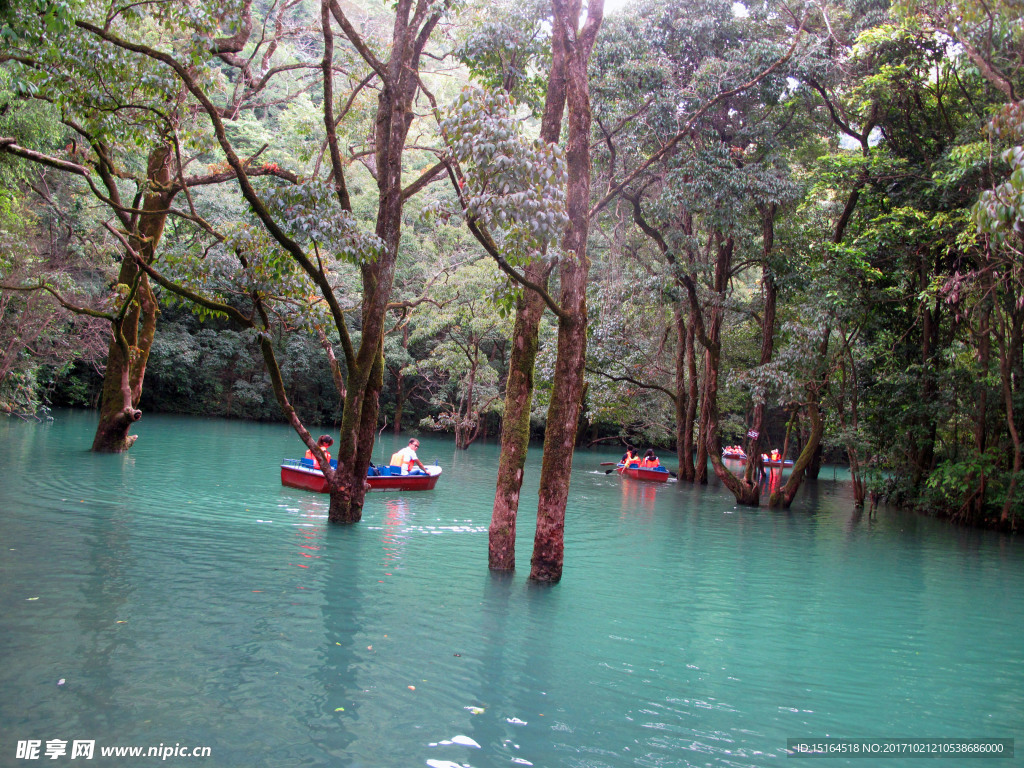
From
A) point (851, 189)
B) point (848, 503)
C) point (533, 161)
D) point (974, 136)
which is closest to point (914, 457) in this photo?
point (848, 503)

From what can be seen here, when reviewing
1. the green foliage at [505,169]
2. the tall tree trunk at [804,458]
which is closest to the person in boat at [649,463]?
the tall tree trunk at [804,458]

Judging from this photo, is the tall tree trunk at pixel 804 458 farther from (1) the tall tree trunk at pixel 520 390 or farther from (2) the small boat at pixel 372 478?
(1) the tall tree trunk at pixel 520 390

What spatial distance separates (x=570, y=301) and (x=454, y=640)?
3.32 metres

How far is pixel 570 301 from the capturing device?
707cm

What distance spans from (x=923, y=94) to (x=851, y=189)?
2.52 m

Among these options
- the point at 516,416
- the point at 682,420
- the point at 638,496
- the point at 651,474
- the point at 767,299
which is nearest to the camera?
the point at 516,416

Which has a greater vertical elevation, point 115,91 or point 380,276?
point 115,91

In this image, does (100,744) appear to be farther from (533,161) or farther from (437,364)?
(437,364)

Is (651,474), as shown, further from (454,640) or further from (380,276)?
(454,640)

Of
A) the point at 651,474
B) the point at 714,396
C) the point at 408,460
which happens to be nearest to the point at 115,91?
the point at 408,460

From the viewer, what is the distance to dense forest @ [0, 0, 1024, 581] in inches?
285

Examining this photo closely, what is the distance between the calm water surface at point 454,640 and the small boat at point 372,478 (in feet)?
4.61

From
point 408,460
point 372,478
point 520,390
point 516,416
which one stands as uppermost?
point 520,390

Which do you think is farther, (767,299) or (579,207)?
(767,299)
